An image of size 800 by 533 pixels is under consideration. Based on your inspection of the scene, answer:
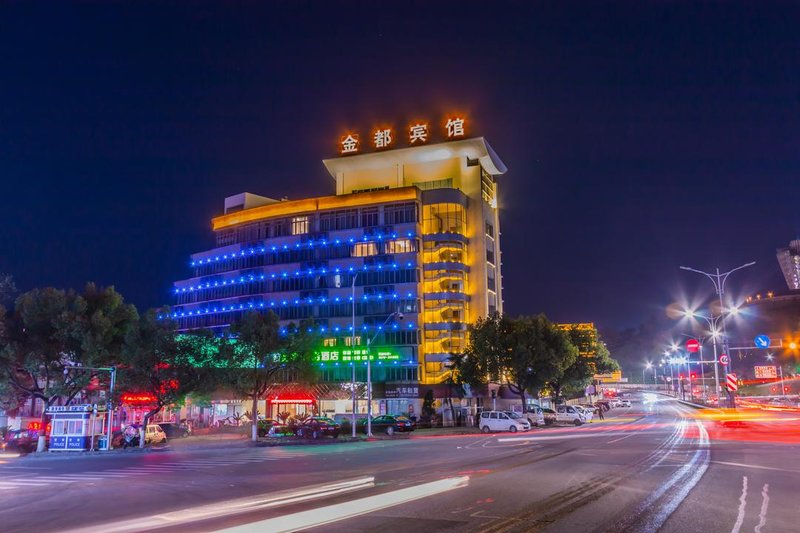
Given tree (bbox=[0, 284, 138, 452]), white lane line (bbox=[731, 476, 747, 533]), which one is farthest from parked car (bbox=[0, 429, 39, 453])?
white lane line (bbox=[731, 476, 747, 533])

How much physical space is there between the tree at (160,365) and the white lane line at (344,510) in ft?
101

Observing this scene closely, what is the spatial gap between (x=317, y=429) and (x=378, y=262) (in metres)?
44.5

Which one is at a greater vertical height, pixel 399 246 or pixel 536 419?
pixel 399 246

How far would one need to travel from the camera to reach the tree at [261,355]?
4472 centimetres

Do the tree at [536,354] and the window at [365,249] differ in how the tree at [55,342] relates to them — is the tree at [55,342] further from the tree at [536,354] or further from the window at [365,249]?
the window at [365,249]

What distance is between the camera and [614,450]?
85.1ft

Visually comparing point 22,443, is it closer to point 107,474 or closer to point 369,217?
point 107,474

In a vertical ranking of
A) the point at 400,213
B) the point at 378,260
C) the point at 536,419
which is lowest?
the point at 536,419

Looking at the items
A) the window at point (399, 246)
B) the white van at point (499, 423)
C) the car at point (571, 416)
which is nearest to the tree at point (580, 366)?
the car at point (571, 416)

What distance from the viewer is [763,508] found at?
12023mm

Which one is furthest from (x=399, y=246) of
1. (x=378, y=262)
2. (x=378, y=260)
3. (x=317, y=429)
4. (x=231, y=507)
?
(x=231, y=507)

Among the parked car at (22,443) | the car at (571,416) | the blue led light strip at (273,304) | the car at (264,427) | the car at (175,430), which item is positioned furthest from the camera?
the blue led light strip at (273,304)

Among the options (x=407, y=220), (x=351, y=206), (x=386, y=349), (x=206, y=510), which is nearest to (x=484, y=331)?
(x=386, y=349)

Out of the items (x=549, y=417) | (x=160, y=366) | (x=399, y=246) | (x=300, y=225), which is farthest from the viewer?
(x=300, y=225)
